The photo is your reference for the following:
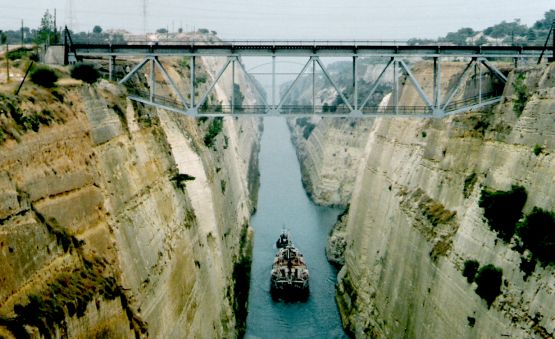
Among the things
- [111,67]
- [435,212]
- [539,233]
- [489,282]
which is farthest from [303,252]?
[539,233]

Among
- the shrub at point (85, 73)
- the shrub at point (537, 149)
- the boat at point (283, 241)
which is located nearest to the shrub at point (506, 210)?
the shrub at point (537, 149)

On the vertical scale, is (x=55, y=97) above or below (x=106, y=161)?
above

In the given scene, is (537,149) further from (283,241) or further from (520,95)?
(283,241)

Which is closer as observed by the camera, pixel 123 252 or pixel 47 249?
pixel 47 249

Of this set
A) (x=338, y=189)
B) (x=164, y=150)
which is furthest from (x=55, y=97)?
(x=338, y=189)

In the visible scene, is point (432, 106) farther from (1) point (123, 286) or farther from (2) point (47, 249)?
(2) point (47, 249)

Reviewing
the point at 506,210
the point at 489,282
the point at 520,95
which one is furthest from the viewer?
the point at 520,95

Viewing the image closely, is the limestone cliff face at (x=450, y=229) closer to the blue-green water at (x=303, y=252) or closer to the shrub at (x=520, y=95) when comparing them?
the shrub at (x=520, y=95)
